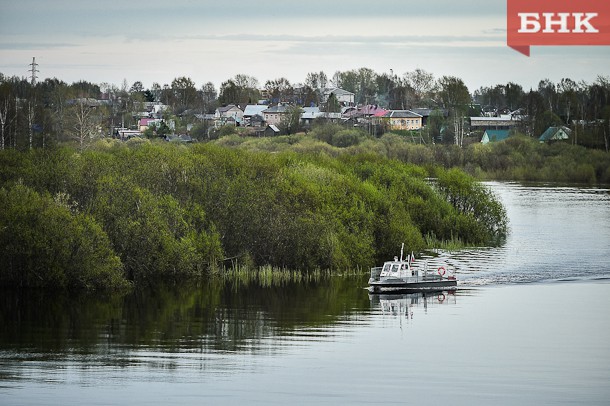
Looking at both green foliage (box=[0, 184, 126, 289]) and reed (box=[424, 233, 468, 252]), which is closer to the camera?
green foliage (box=[0, 184, 126, 289])

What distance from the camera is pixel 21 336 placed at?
4178cm

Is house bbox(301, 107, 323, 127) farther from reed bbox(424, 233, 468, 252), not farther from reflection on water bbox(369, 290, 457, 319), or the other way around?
reflection on water bbox(369, 290, 457, 319)

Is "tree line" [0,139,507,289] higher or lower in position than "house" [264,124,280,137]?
lower

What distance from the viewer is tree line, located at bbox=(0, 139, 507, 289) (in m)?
51.0

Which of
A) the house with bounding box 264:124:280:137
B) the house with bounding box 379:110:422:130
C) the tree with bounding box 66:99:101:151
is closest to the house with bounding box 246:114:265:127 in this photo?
the house with bounding box 264:124:280:137

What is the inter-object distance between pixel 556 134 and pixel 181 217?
104205mm

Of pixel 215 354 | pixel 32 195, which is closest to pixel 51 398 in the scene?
pixel 215 354

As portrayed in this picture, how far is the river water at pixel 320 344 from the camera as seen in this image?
111 ft

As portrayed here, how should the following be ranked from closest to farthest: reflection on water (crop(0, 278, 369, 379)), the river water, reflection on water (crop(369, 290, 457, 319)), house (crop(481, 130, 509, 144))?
the river water, reflection on water (crop(0, 278, 369, 379)), reflection on water (crop(369, 290, 457, 319)), house (crop(481, 130, 509, 144))

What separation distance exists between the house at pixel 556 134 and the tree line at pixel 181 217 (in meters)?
81.1

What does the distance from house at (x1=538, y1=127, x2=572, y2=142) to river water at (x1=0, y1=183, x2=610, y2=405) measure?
297 feet

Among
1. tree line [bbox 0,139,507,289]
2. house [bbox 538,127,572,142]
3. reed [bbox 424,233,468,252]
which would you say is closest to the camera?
tree line [bbox 0,139,507,289]

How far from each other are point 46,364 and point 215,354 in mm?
5863

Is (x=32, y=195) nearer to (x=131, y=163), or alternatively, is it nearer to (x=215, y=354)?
(x=131, y=163)
